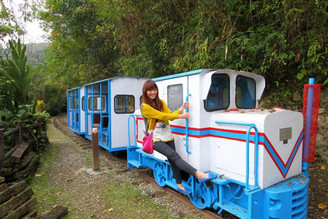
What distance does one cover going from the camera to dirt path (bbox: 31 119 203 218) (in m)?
3.86

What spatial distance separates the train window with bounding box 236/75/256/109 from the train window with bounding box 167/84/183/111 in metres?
1.06

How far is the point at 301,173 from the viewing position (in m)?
3.51

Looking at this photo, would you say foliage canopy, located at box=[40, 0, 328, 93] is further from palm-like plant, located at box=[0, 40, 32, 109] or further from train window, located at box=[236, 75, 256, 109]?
palm-like plant, located at box=[0, 40, 32, 109]

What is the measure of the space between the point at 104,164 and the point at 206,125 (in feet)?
14.5

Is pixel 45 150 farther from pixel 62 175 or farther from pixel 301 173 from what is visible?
pixel 301 173

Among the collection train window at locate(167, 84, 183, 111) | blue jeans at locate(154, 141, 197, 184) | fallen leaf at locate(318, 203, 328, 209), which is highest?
train window at locate(167, 84, 183, 111)

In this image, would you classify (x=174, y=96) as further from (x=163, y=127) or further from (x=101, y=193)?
(x=101, y=193)

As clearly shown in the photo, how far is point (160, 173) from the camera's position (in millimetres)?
4754

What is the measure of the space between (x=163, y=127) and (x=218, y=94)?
115 centimetres

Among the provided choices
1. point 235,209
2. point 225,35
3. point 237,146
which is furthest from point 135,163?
point 225,35

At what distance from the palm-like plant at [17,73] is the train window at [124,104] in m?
3.34

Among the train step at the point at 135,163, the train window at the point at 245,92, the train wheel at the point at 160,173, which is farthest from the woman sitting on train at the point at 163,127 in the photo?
the train step at the point at 135,163

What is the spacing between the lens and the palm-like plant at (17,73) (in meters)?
6.95

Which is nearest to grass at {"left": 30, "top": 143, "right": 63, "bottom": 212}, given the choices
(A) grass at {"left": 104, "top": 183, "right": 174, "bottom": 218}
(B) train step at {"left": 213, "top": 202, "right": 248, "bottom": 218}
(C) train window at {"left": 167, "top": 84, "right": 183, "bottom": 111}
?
(A) grass at {"left": 104, "top": 183, "right": 174, "bottom": 218}
